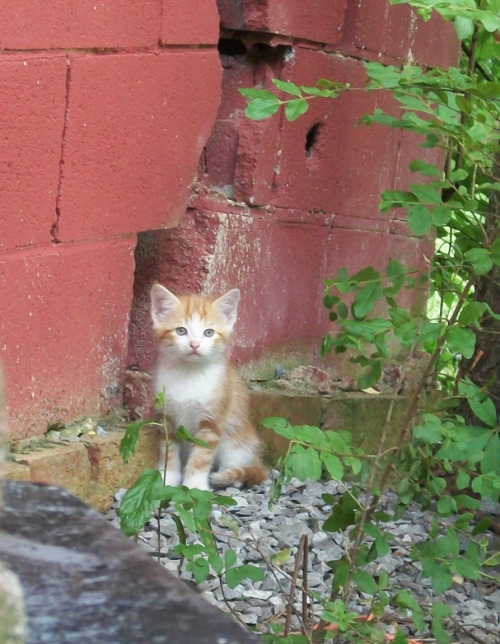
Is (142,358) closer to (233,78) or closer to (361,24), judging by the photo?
(233,78)

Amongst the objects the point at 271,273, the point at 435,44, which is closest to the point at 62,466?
the point at 271,273

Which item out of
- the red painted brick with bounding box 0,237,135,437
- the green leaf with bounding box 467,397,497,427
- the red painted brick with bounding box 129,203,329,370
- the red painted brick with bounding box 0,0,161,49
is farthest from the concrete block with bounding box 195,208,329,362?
the green leaf with bounding box 467,397,497,427

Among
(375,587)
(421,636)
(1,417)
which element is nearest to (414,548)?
(375,587)

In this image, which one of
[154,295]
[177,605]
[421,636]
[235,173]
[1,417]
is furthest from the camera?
[235,173]

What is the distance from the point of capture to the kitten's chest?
16.6 feet

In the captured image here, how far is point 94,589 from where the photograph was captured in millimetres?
1504

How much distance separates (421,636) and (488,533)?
1.08 meters

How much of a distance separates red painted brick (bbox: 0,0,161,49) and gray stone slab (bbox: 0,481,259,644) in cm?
258

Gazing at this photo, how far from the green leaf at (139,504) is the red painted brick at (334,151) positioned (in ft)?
8.05

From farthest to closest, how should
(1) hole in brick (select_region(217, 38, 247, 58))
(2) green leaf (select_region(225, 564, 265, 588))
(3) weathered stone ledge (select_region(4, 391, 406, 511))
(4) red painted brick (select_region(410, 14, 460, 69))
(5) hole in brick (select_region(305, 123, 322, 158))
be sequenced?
1. (4) red painted brick (select_region(410, 14, 460, 69))
2. (5) hole in brick (select_region(305, 123, 322, 158))
3. (1) hole in brick (select_region(217, 38, 247, 58))
4. (3) weathered stone ledge (select_region(4, 391, 406, 511))
5. (2) green leaf (select_region(225, 564, 265, 588))

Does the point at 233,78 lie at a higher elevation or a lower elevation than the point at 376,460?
higher

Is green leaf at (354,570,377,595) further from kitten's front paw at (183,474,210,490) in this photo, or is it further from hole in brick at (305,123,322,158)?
hole in brick at (305,123,322,158)

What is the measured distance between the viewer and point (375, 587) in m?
3.43

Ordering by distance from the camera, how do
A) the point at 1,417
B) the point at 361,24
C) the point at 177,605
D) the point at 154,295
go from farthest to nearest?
the point at 361,24 < the point at 154,295 < the point at 177,605 < the point at 1,417
